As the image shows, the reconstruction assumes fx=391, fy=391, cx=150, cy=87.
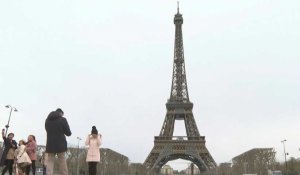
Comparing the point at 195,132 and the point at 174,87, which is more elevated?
the point at 174,87

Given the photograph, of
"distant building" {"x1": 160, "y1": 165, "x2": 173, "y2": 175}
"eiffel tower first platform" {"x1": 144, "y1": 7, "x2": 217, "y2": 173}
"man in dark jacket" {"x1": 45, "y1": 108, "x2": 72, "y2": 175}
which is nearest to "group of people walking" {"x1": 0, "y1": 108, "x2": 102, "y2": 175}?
"man in dark jacket" {"x1": 45, "y1": 108, "x2": 72, "y2": 175}

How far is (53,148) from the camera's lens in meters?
11.3

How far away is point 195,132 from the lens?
77812mm

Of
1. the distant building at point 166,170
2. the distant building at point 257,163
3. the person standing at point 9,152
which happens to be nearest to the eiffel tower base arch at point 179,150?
the distant building at point 257,163

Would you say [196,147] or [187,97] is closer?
[196,147]

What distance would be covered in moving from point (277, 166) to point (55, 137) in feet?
216

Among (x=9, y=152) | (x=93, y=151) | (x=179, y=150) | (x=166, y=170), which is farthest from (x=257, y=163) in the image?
(x=166, y=170)

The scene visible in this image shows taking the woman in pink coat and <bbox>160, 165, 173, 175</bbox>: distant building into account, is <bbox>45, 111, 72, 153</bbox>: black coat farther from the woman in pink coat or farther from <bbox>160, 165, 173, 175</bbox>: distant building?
<bbox>160, 165, 173, 175</bbox>: distant building

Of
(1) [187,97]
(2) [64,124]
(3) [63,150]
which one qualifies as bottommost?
(3) [63,150]

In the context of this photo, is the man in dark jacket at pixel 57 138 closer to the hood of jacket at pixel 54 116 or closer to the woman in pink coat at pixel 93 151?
the hood of jacket at pixel 54 116

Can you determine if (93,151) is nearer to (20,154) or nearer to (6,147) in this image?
(20,154)

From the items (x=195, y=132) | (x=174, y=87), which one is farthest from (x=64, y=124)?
(x=174, y=87)

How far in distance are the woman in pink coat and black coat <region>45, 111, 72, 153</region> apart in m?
1.36

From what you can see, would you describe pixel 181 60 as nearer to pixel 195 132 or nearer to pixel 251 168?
pixel 195 132
